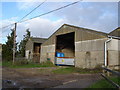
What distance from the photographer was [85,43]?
65.2ft

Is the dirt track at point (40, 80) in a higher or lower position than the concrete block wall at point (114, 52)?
lower

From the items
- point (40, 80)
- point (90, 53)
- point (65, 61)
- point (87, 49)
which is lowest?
point (40, 80)

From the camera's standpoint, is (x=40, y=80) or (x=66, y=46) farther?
(x=66, y=46)

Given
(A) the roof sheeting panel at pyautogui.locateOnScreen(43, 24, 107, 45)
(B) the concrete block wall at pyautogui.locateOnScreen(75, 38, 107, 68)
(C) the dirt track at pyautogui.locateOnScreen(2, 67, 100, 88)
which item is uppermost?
(A) the roof sheeting panel at pyautogui.locateOnScreen(43, 24, 107, 45)

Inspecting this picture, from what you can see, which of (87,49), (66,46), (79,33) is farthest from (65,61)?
(66,46)

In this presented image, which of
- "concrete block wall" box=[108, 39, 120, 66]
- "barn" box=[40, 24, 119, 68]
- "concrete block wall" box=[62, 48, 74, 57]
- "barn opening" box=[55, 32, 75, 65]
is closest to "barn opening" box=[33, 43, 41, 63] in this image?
"barn" box=[40, 24, 119, 68]

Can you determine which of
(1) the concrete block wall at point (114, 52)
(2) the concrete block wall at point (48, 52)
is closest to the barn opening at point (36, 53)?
(2) the concrete block wall at point (48, 52)

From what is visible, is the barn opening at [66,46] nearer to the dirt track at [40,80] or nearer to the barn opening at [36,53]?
the barn opening at [36,53]

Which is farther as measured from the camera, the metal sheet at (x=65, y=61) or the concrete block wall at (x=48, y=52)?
the concrete block wall at (x=48, y=52)

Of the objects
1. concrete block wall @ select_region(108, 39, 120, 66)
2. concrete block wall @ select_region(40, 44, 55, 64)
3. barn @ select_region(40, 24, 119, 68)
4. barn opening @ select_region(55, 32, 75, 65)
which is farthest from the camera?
barn opening @ select_region(55, 32, 75, 65)

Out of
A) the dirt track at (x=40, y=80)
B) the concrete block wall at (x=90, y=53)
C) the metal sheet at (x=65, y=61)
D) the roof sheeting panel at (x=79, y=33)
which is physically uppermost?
the roof sheeting panel at (x=79, y=33)

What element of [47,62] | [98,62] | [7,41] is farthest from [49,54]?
[7,41]

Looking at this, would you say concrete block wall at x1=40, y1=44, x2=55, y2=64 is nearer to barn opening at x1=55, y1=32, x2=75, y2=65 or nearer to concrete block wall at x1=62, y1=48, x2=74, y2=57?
barn opening at x1=55, y1=32, x2=75, y2=65

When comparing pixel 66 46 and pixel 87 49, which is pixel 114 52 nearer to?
pixel 87 49
